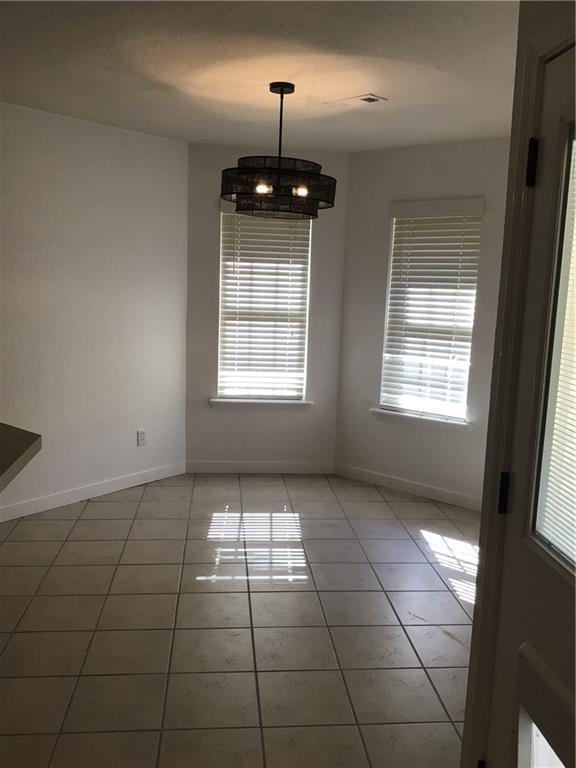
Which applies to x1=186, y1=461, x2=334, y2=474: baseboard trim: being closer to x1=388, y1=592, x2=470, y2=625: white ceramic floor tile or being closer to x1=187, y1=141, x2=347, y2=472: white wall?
x1=187, y1=141, x2=347, y2=472: white wall

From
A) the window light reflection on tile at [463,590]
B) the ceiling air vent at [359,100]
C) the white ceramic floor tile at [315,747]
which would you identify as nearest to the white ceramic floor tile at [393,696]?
the white ceramic floor tile at [315,747]

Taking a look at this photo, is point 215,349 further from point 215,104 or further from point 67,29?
point 67,29

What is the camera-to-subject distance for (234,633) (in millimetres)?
2936

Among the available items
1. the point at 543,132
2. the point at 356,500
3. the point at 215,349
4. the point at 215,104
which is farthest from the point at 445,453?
the point at 543,132

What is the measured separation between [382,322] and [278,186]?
2.20 meters

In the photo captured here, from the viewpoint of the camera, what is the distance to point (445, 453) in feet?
15.6

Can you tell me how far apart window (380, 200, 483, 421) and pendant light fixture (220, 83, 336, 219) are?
5.66ft

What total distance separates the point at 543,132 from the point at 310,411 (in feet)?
12.5

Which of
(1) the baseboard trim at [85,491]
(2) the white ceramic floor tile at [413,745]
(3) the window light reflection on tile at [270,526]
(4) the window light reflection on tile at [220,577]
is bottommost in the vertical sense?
(2) the white ceramic floor tile at [413,745]

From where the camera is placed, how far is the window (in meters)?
4.48

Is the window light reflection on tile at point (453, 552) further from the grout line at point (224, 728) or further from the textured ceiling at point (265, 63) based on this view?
the textured ceiling at point (265, 63)

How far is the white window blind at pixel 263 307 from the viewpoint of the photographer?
4969mm

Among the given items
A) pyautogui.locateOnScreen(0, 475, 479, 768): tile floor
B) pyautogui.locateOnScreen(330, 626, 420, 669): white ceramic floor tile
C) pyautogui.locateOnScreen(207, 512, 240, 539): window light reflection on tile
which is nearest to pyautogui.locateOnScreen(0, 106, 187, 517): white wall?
pyautogui.locateOnScreen(0, 475, 479, 768): tile floor

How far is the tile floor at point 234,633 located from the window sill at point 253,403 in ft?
2.74
